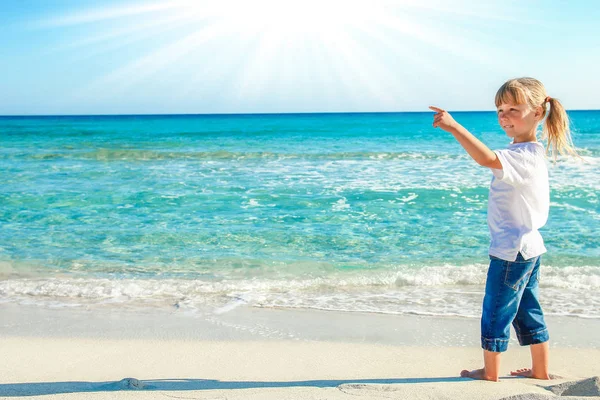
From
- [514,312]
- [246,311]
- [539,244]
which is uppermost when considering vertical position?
[539,244]

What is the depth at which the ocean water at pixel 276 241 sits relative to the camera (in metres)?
5.44

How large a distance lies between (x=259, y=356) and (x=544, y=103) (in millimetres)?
2331

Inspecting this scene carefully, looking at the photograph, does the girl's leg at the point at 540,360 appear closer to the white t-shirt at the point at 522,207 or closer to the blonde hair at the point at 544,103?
the white t-shirt at the point at 522,207

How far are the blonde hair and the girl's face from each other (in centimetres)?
3

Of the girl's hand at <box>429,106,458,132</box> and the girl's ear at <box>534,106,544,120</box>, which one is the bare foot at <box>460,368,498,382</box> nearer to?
the girl's ear at <box>534,106,544,120</box>

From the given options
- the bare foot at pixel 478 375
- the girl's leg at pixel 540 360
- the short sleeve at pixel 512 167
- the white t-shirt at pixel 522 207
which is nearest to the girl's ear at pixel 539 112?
the white t-shirt at pixel 522 207

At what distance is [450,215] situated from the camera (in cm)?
951

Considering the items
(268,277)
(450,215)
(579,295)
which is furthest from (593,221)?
(268,277)

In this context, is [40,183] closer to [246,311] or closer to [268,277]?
[268,277]

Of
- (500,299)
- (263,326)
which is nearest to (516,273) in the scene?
(500,299)

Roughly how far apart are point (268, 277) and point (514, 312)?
350 cm

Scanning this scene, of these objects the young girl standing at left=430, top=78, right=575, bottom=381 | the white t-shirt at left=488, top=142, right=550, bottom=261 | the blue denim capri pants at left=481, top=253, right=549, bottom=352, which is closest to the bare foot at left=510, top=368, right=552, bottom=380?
the blue denim capri pants at left=481, top=253, right=549, bottom=352

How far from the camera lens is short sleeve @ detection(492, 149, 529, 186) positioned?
256cm

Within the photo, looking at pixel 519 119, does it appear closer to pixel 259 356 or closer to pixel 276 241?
pixel 259 356
